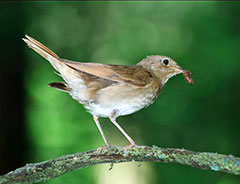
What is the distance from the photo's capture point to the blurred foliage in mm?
7703

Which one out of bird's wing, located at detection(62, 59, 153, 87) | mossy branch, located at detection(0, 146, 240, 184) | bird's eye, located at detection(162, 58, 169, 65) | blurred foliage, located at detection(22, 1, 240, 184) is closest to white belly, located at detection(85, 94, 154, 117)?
bird's wing, located at detection(62, 59, 153, 87)

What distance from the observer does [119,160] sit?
2688mm

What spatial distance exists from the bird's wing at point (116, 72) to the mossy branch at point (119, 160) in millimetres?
853

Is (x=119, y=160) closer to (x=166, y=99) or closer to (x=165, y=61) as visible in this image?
(x=165, y=61)

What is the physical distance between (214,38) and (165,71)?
485cm

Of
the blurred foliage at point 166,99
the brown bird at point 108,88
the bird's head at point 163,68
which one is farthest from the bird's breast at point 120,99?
the blurred foliage at point 166,99

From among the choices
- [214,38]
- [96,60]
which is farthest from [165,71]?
[96,60]

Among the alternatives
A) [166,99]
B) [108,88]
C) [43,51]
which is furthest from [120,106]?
[166,99]

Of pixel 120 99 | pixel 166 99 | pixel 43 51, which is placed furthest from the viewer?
pixel 166 99

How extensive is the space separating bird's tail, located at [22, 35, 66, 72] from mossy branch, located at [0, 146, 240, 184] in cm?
99

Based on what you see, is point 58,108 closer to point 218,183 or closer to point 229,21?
point 218,183

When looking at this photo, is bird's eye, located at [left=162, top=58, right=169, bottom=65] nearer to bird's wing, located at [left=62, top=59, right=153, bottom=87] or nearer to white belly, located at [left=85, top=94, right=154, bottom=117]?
bird's wing, located at [left=62, top=59, right=153, bottom=87]

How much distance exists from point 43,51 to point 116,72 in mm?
783

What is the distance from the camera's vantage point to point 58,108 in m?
8.01
